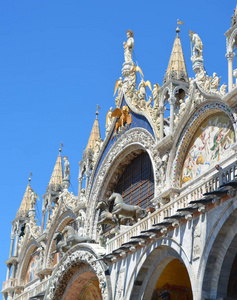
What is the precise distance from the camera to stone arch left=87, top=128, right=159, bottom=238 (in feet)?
90.0

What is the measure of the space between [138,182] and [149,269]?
8633 millimetres

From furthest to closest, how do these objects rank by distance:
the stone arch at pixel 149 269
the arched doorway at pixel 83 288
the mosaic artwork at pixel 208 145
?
the arched doorway at pixel 83 288 → the mosaic artwork at pixel 208 145 → the stone arch at pixel 149 269

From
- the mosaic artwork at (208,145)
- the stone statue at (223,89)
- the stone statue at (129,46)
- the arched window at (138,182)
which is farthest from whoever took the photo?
the stone statue at (129,46)

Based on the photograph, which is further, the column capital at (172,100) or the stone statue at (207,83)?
the column capital at (172,100)

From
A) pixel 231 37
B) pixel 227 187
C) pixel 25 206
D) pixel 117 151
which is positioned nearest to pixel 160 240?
pixel 227 187

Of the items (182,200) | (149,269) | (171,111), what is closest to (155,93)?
(171,111)

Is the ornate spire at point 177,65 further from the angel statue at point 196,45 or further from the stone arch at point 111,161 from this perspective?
the stone arch at point 111,161

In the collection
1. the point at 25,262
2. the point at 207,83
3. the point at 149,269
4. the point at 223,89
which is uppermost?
the point at 25,262

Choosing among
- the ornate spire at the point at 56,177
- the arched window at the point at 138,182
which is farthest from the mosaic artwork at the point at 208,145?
the ornate spire at the point at 56,177

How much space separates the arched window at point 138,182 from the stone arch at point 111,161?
544mm

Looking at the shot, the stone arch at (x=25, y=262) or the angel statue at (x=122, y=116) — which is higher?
the angel statue at (x=122, y=116)

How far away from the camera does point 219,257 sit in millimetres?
16266

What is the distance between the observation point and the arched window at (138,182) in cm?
2688

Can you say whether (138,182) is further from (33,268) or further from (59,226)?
(33,268)
